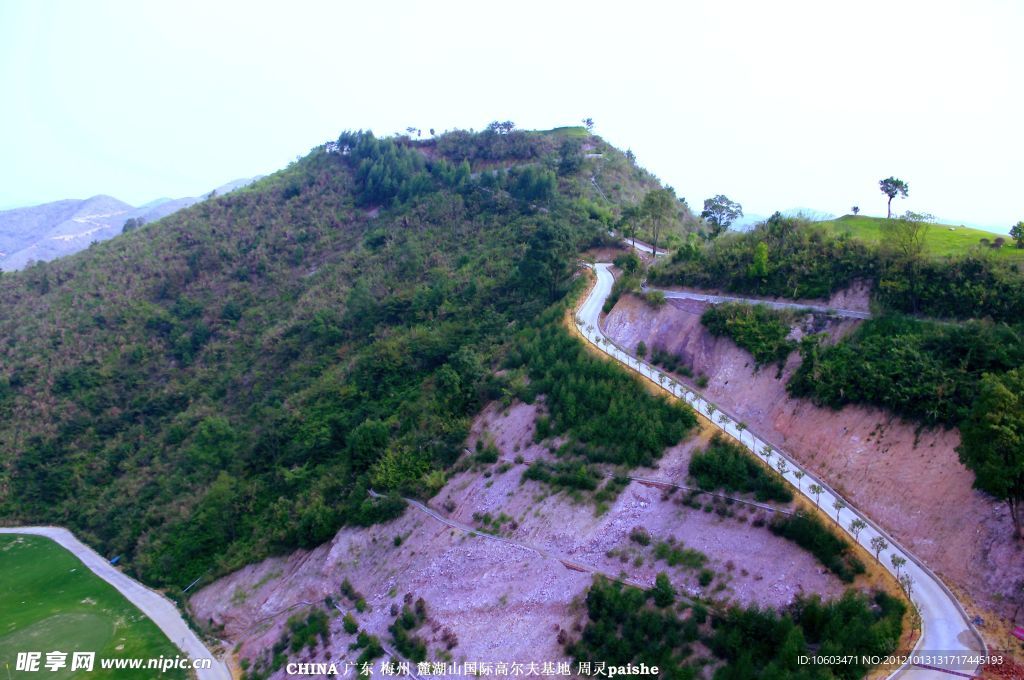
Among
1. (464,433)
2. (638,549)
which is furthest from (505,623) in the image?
(464,433)

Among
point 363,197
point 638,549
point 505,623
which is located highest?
point 363,197

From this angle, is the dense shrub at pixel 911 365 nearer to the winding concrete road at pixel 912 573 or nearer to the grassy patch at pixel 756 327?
the grassy patch at pixel 756 327

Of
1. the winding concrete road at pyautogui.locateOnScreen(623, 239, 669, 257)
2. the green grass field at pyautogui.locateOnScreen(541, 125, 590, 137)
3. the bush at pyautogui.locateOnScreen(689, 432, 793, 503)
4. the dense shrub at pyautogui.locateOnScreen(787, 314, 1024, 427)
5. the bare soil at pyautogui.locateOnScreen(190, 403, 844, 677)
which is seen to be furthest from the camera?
the green grass field at pyautogui.locateOnScreen(541, 125, 590, 137)

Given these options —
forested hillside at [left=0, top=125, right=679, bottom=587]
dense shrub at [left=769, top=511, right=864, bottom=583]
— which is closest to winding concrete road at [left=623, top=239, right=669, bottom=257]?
forested hillside at [left=0, top=125, right=679, bottom=587]

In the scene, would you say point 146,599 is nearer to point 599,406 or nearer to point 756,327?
point 599,406

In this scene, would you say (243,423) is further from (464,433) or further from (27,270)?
(27,270)

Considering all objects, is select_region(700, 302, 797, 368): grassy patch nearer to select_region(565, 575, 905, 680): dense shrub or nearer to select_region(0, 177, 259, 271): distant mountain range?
select_region(565, 575, 905, 680): dense shrub
